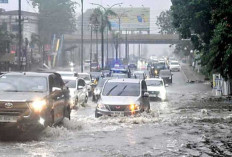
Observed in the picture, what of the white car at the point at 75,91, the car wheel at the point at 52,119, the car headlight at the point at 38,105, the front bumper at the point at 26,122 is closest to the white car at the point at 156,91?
the white car at the point at 75,91

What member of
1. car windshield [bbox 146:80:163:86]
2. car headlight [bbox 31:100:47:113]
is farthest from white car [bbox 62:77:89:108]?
car headlight [bbox 31:100:47:113]

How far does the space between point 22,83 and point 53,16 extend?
4483 inches

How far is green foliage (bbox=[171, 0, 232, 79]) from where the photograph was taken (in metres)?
28.7

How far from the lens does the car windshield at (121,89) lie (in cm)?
2078

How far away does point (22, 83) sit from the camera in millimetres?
15344

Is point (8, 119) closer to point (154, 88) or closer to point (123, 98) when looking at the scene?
point (123, 98)

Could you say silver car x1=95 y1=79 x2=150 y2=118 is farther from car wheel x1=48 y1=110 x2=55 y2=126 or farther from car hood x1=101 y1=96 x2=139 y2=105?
car wheel x1=48 y1=110 x2=55 y2=126

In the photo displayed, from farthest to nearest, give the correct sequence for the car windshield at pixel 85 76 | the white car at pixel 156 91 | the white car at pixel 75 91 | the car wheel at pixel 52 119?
the car windshield at pixel 85 76 < the white car at pixel 156 91 < the white car at pixel 75 91 < the car wheel at pixel 52 119

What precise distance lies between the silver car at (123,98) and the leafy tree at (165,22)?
12811 centimetres

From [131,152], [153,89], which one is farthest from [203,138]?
[153,89]

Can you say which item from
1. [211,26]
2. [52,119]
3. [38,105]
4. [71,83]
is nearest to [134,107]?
[52,119]

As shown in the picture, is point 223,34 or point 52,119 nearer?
point 52,119

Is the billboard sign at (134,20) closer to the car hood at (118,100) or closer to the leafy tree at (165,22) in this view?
the leafy tree at (165,22)

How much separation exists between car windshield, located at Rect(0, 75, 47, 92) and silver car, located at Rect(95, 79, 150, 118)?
4221 millimetres
